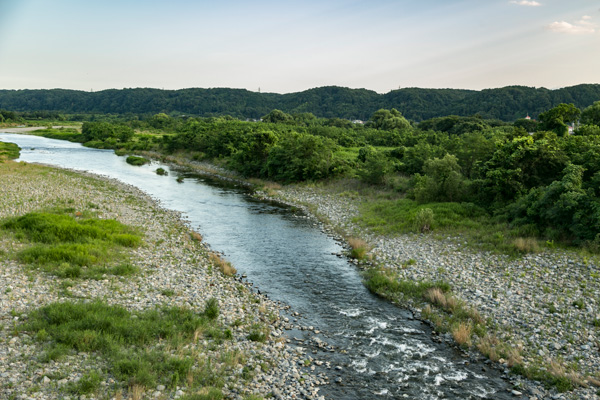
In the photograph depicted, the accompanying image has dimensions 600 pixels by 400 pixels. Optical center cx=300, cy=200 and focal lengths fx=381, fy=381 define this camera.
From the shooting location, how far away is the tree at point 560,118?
36344mm

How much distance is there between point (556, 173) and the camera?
88.3 ft

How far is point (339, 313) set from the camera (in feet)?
56.5

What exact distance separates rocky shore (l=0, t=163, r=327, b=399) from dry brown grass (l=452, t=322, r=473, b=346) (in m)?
6.00

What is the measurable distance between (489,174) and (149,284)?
2418cm

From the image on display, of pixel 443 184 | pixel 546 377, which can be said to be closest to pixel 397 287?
pixel 546 377

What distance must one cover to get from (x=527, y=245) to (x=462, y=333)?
957 cm

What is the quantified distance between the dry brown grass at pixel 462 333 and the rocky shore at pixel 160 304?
19.7ft

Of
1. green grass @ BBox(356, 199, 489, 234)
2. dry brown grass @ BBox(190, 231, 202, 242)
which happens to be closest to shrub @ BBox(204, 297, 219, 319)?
dry brown grass @ BBox(190, 231, 202, 242)

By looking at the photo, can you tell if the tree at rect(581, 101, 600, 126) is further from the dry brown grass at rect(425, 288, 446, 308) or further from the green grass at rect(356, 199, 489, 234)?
the dry brown grass at rect(425, 288, 446, 308)

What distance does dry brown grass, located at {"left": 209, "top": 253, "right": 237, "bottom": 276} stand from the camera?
68.0 feet

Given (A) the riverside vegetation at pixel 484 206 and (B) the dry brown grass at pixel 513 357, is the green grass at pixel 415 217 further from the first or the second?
(B) the dry brown grass at pixel 513 357

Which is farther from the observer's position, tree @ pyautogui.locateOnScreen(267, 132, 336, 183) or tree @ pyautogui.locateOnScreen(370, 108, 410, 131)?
tree @ pyautogui.locateOnScreen(370, 108, 410, 131)

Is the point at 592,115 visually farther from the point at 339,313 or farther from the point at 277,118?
the point at 277,118

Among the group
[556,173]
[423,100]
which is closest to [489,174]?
[556,173]
